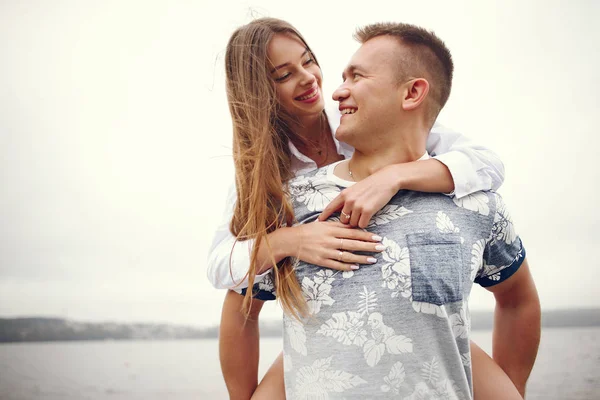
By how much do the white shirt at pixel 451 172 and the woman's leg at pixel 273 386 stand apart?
280mm

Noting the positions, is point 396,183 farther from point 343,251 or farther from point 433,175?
point 343,251

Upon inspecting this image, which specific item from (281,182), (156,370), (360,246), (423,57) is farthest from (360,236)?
(156,370)

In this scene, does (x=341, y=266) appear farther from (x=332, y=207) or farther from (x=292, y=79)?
(x=292, y=79)

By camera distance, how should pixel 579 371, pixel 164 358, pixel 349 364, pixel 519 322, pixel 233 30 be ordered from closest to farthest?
pixel 349 364, pixel 519 322, pixel 233 30, pixel 579 371, pixel 164 358

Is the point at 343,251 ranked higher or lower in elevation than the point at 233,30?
lower

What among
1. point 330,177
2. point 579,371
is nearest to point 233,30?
point 330,177

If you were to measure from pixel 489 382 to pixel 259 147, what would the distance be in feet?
2.92

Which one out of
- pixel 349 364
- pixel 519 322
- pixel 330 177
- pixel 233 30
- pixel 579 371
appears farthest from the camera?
pixel 579 371

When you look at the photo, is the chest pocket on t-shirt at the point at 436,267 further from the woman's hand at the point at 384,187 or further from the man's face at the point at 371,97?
the man's face at the point at 371,97

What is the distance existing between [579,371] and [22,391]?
3776 mm

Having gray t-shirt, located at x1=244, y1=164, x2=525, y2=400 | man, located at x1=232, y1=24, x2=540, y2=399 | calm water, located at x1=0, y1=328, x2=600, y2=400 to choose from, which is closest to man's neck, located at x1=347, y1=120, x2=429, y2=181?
man, located at x1=232, y1=24, x2=540, y2=399

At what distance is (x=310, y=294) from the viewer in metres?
1.20

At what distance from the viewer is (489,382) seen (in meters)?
1.37

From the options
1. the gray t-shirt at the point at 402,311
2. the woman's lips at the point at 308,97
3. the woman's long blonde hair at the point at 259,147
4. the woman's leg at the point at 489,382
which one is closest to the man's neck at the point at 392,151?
the gray t-shirt at the point at 402,311
